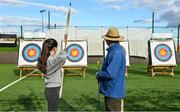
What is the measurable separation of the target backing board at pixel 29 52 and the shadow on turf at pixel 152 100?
6.57 m

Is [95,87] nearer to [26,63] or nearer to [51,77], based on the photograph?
[26,63]

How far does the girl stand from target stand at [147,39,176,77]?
1123cm

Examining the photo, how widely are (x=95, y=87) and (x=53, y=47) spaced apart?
6.42 m

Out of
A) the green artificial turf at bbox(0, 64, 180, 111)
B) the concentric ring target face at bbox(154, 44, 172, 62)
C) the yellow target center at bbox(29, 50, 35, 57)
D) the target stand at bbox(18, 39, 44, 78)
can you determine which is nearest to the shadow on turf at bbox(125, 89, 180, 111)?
the green artificial turf at bbox(0, 64, 180, 111)

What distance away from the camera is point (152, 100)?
951cm

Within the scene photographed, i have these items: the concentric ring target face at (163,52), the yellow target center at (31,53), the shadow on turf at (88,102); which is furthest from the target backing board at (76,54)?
the shadow on turf at (88,102)

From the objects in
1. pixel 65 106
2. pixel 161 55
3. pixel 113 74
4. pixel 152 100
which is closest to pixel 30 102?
pixel 65 106

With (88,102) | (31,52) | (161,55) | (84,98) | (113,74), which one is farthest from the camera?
(161,55)

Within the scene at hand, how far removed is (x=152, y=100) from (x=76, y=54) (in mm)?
7982

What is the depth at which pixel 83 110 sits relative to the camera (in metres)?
8.16

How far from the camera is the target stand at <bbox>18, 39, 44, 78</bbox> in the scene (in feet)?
54.3

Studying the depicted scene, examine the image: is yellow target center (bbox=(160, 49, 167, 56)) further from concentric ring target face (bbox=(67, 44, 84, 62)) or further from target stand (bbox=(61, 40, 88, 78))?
concentric ring target face (bbox=(67, 44, 84, 62))

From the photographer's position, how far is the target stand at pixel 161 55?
55.7 ft

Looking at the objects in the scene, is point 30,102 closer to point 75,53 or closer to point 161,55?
point 75,53
